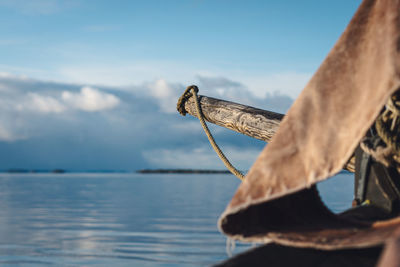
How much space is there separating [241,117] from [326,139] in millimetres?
3909

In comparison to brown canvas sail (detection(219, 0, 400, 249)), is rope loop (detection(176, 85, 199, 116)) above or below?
above

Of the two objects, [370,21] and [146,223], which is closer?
[370,21]

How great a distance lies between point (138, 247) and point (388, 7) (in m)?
10.7

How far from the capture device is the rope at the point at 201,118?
5.43 metres

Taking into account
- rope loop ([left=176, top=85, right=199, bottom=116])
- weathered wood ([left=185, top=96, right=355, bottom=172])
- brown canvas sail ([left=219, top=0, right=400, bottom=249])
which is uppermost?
rope loop ([left=176, top=85, right=199, bottom=116])

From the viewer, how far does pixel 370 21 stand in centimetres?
225

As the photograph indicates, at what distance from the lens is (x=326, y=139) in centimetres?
207

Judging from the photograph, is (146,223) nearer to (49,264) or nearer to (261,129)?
(49,264)

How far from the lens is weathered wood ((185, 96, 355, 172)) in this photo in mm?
5648

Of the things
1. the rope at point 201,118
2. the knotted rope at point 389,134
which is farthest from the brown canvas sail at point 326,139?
the rope at point 201,118

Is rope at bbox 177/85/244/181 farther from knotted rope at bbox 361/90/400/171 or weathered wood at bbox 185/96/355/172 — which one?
knotted rope at bbox 361/90/400/171

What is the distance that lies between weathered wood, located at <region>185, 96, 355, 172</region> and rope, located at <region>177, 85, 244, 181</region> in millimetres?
113

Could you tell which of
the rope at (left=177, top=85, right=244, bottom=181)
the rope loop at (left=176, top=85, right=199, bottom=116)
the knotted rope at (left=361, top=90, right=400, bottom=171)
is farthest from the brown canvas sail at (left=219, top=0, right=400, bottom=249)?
the rope loop at (left=176, top=85, right=199, bottom=116)

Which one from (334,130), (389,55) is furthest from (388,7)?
(334,130)
